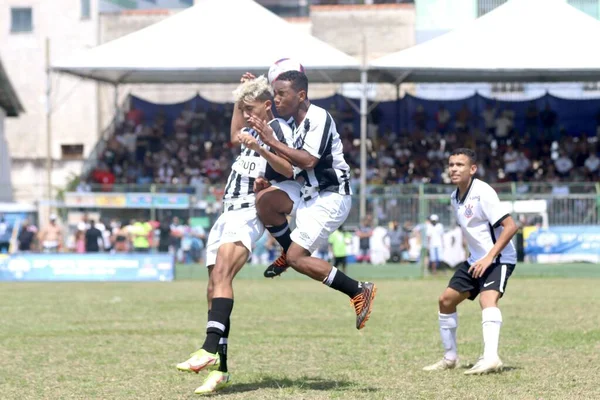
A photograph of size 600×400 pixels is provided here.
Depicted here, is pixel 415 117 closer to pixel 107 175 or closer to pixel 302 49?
pixel 302 49

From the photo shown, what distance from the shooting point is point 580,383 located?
8.25m

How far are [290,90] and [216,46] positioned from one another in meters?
23.0

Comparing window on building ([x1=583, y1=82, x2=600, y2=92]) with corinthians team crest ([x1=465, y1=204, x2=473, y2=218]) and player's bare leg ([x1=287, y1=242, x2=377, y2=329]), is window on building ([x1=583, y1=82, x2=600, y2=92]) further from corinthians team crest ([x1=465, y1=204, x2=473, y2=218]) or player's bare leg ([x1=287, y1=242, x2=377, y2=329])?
player's bare leg ([x1=287, y1=242, x2=377, y2=329])

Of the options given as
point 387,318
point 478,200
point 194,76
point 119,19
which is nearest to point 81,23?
point 119,19

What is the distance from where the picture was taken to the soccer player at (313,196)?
7980mm

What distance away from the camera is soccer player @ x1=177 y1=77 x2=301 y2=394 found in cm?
772

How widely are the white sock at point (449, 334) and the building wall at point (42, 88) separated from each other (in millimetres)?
42134

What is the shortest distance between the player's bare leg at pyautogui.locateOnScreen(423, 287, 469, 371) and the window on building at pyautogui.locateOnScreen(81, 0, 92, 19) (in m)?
42.8

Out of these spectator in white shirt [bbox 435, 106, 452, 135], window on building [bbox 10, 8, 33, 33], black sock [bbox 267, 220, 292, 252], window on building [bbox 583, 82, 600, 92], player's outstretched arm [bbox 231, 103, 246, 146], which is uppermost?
window on building [bbox 10, 8, 33, 33]

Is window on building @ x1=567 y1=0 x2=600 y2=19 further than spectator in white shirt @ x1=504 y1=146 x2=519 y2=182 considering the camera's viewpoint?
Yes

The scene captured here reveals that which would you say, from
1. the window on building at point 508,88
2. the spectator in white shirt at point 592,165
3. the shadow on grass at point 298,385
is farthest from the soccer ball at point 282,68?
the window on building at point 508,88

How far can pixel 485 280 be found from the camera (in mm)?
9336

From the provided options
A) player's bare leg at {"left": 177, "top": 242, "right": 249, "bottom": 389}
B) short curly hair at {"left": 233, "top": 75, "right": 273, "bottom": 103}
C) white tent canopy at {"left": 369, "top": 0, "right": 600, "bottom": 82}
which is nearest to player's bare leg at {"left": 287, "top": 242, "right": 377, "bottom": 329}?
player's bare leg at {"left": 177, "top": 242, "right": 249, "bottom": 389}

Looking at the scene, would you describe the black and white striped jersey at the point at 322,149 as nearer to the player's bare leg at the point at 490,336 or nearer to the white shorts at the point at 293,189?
the white shorts at the point at 293,189
